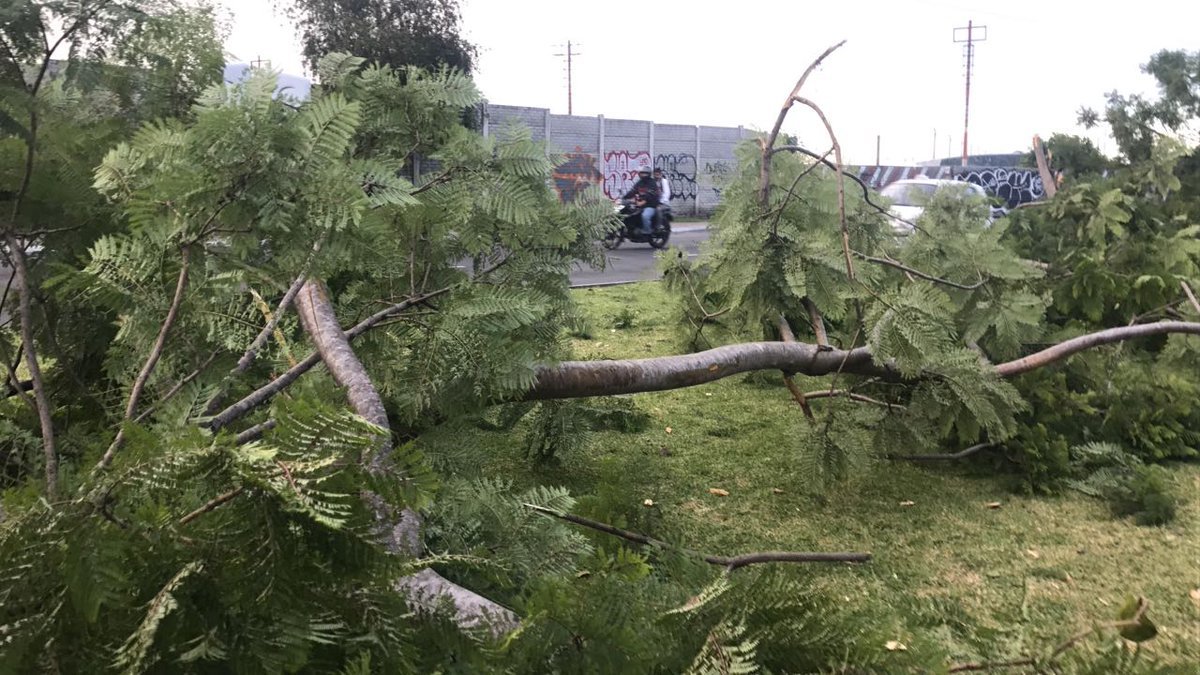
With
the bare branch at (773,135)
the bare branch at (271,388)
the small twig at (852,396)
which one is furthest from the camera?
the small twig at (852,396)

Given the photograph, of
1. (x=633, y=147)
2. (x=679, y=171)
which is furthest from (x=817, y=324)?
(x=679, y=171)

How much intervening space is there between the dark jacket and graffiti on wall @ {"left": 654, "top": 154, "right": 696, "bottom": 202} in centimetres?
888

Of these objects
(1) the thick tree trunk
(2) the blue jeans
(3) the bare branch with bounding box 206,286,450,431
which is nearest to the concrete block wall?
(2) the blue jeans

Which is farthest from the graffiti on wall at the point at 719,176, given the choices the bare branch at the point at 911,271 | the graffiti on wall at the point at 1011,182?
the graffiti on wall at the point at 1011,182

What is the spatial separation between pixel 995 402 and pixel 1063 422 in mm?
771

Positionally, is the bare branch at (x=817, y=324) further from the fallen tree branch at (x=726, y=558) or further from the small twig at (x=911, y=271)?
the fallen tree branch at (x=726, y=558)

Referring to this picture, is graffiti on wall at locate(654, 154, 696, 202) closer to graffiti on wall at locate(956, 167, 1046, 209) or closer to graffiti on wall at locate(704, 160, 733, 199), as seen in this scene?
graffiti on wall at locate(956, 167, 1046, 209)

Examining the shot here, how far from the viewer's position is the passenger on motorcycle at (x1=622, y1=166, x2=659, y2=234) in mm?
16500

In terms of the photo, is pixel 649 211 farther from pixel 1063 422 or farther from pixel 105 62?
pixel 105 62

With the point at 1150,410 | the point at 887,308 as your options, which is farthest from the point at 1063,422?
the point at 887,308

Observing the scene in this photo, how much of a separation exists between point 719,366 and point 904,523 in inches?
38.7

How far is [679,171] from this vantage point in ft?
90.6

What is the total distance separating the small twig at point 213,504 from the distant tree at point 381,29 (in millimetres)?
18103

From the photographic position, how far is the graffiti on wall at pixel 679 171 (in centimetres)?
2725
